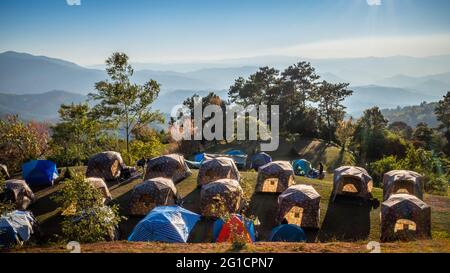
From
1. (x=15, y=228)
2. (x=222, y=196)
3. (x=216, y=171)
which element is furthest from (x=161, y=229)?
(x=216, y=171)

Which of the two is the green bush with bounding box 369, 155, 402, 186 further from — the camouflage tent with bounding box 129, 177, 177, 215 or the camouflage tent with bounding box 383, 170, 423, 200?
the camouflage tent with bounding box 129, 177, 177, 215

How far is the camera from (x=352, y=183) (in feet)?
86.2

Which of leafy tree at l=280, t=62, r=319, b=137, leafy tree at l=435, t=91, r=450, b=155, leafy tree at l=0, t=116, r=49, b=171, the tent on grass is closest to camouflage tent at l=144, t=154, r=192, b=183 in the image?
the tent on grass

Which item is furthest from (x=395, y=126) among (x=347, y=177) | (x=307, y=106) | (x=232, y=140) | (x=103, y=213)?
(x=103, y=213)

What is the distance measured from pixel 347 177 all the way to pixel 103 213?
58.6 feet

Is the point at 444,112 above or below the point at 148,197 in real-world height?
above

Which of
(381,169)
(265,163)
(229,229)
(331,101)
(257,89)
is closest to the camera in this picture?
(229,229)

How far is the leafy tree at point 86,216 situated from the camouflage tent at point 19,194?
33.0 feet

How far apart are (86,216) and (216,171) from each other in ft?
46.0

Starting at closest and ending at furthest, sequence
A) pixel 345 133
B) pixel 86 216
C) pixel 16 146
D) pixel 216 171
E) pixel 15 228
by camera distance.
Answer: pixel 86 216 < pixel 15 228 < pixel 216 171 < pixel 16 146 < pixel 345 133

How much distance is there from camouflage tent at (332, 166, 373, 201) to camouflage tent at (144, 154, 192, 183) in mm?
13001

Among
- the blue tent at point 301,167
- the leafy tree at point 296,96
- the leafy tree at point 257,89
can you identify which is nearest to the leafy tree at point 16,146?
the blue tent at point 301,167

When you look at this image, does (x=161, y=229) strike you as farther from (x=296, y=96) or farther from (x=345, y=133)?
(x=296, y=96)

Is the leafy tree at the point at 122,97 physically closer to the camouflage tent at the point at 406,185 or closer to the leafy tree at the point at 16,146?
the leafy tree at the point at 16,146
